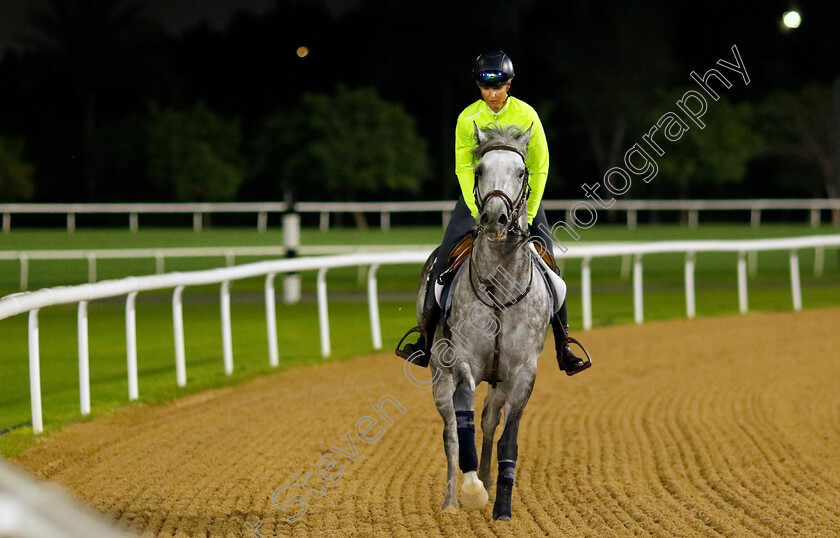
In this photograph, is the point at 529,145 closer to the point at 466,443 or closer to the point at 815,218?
the point at 466,443

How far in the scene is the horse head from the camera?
14.9ft

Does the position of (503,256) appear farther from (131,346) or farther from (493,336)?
(131,346)

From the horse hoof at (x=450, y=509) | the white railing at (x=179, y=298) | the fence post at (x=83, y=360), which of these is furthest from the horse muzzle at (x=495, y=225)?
the fence post at (x=83, y=360)

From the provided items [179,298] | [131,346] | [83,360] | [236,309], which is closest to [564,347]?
[83,360]

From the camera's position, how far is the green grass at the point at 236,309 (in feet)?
31.0

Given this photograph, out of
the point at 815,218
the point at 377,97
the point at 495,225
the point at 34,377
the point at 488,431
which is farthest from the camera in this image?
the point at 377,97

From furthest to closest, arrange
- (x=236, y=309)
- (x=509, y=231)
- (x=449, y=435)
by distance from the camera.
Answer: (x=236, y=309) → (x=449, y=435) → (x=509, y=231)

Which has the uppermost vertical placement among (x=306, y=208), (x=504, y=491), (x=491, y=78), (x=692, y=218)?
Result: (x=491, y=78)

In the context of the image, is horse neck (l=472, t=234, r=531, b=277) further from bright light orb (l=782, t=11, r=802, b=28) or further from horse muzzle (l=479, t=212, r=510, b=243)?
bright light orb (l=782, t=11, r=802, b=28)

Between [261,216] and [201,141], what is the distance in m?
6.06

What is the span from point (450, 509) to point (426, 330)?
0.87m

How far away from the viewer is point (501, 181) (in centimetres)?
460

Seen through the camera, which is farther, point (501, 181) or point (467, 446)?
point (467, 446)

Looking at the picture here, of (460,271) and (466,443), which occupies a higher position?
(460,271)
